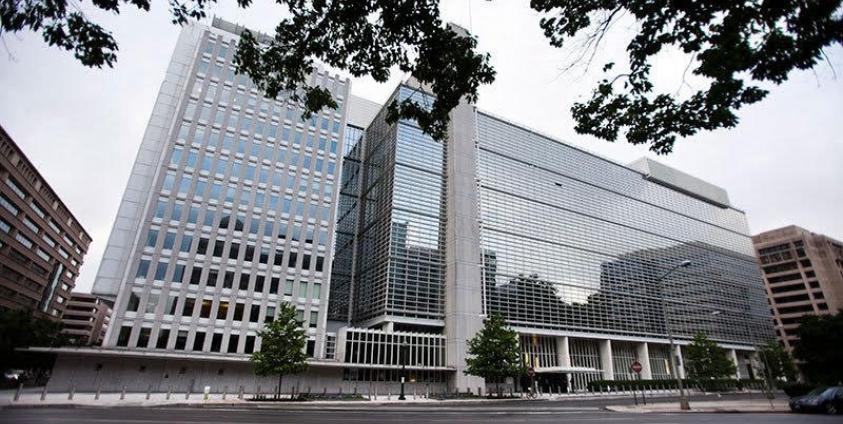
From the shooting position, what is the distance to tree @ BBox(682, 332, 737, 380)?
63406mm

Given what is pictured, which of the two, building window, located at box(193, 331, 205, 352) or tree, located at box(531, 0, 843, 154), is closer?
tree, located at box(531, 0, 843, 154)

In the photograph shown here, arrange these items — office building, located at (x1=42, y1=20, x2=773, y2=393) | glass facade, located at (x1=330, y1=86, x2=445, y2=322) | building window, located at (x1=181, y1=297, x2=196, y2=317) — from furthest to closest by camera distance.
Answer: glass facade, located at (x1=330, y1=86, x2=445, y2=322)
office building, located at (x1=42, y1=20, x2=773, y2=393)
building window, located at (x1=181, y1=297, x2=196, y2=317)

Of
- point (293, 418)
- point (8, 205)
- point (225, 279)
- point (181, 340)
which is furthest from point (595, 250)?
point (8, 205)

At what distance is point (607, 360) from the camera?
65312 millimetres

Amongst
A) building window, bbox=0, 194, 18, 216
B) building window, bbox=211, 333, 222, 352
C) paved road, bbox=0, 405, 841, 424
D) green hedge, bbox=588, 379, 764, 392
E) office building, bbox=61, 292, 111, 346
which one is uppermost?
building window, bbox=0, 194, 18, 216

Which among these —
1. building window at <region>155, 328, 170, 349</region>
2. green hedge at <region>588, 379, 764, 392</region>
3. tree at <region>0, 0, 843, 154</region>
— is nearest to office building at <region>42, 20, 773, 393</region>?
building window at <region>155, 328, 170, 349</region>

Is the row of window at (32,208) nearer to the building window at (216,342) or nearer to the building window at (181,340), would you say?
the building window at (181,340)

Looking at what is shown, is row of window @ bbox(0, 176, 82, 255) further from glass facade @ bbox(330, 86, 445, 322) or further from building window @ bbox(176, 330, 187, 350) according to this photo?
glass facade @ bbox(330, 86, 445, 322)

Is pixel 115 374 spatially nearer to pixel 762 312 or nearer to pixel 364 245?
pixel 364 245

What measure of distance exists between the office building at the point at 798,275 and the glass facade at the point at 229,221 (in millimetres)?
128432

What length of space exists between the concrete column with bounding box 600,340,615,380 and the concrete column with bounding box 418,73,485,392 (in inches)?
1017

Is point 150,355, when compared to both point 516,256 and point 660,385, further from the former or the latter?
point 660,385

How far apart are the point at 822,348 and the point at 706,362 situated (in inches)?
1191

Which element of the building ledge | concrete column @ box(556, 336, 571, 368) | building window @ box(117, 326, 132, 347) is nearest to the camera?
the building ledge
